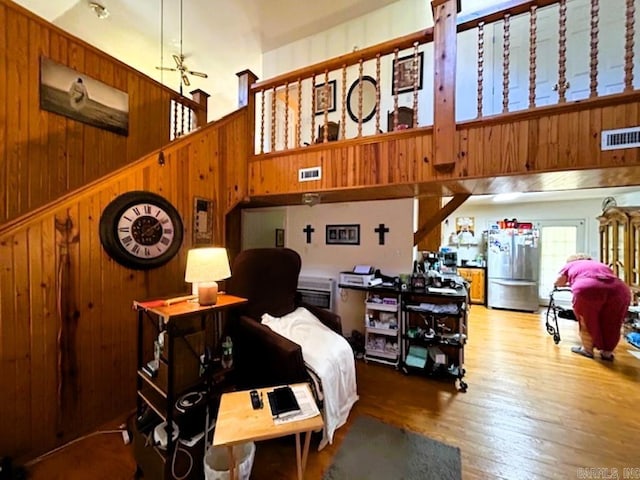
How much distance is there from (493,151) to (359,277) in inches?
74.9

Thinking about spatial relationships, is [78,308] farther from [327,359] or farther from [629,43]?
[629,43]

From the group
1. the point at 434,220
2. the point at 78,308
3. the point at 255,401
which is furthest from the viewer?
the point at 434,220

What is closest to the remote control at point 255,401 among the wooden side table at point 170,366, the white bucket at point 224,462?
the white bucket at point 224,462

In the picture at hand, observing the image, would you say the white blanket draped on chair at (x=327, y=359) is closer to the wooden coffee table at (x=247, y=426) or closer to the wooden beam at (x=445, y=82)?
the wooden coffee table at (x=247, y=426)

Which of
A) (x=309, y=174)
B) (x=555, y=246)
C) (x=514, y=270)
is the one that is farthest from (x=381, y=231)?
(x=555, y=246)

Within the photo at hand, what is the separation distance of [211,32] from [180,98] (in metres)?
1.32

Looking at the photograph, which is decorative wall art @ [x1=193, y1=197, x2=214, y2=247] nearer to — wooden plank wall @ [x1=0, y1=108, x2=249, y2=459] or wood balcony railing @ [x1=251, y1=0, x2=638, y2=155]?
wooden plank wall @ [x1=0, y1=108, x2=249, y2=459]

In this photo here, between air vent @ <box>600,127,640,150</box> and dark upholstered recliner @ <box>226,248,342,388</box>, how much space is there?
2.31 m

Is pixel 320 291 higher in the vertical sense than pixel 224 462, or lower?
higher

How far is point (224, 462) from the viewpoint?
158cm

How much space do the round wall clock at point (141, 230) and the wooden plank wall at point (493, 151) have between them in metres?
1.15

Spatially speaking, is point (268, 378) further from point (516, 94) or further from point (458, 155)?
point (516, 94)

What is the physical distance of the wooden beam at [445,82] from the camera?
2047 mm

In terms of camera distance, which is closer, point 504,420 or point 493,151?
point 493,151
